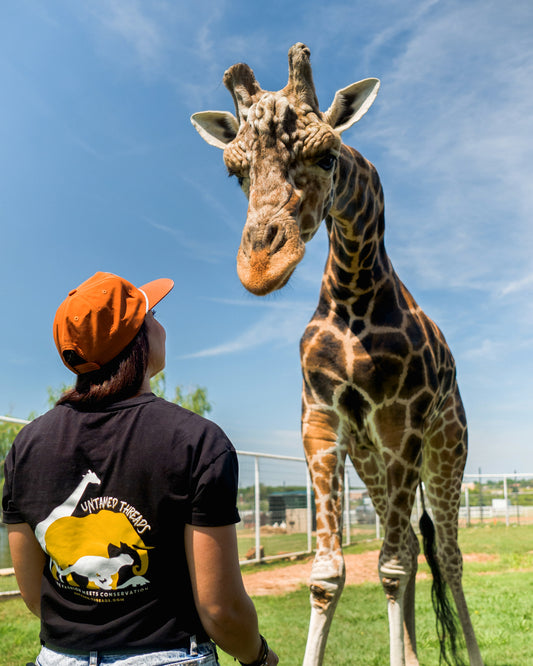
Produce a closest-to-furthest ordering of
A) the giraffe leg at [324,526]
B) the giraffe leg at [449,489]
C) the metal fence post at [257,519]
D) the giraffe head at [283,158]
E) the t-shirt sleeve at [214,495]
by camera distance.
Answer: the t-shirt sleeve at [214,495] < the giraffe head at [283,158] < the giraffe leg at [324,526] < the giraffe leg at [449,489] < the metal fence post at [257,519]

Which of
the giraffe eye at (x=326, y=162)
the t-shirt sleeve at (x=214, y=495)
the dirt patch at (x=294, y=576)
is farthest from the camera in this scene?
the dirt patch at (x=294, y=576)

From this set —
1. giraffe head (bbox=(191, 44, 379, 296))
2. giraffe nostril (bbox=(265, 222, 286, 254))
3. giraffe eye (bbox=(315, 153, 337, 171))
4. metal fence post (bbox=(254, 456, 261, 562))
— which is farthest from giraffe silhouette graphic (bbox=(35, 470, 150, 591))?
metal fence post (bbox=(254, 456, 261, 562))

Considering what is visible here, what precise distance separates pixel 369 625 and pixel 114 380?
19.5ft

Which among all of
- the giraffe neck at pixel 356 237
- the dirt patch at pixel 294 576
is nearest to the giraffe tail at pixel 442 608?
the giraffe neck at pixel 356 237

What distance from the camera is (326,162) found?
285cm

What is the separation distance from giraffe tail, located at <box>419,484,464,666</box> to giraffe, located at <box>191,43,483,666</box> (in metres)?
0.62

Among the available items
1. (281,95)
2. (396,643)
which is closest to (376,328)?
(281,95)

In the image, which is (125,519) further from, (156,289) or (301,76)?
(301,76)

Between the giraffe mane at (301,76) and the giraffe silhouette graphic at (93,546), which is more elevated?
the giraffe mane at (301,76)

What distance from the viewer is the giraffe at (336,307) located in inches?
105

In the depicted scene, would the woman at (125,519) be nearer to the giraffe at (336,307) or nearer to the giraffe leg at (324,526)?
the giraffe at (336,307)

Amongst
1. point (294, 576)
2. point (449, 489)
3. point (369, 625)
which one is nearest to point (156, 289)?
point (449, 489)

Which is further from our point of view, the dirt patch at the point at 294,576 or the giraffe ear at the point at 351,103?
the dirt patch at the point at 294,576

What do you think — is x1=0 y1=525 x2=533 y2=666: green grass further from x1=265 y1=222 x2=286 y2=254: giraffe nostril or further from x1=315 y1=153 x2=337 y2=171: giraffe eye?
x1=315 y1=153 x2=337 y2=171: giraffe eye
